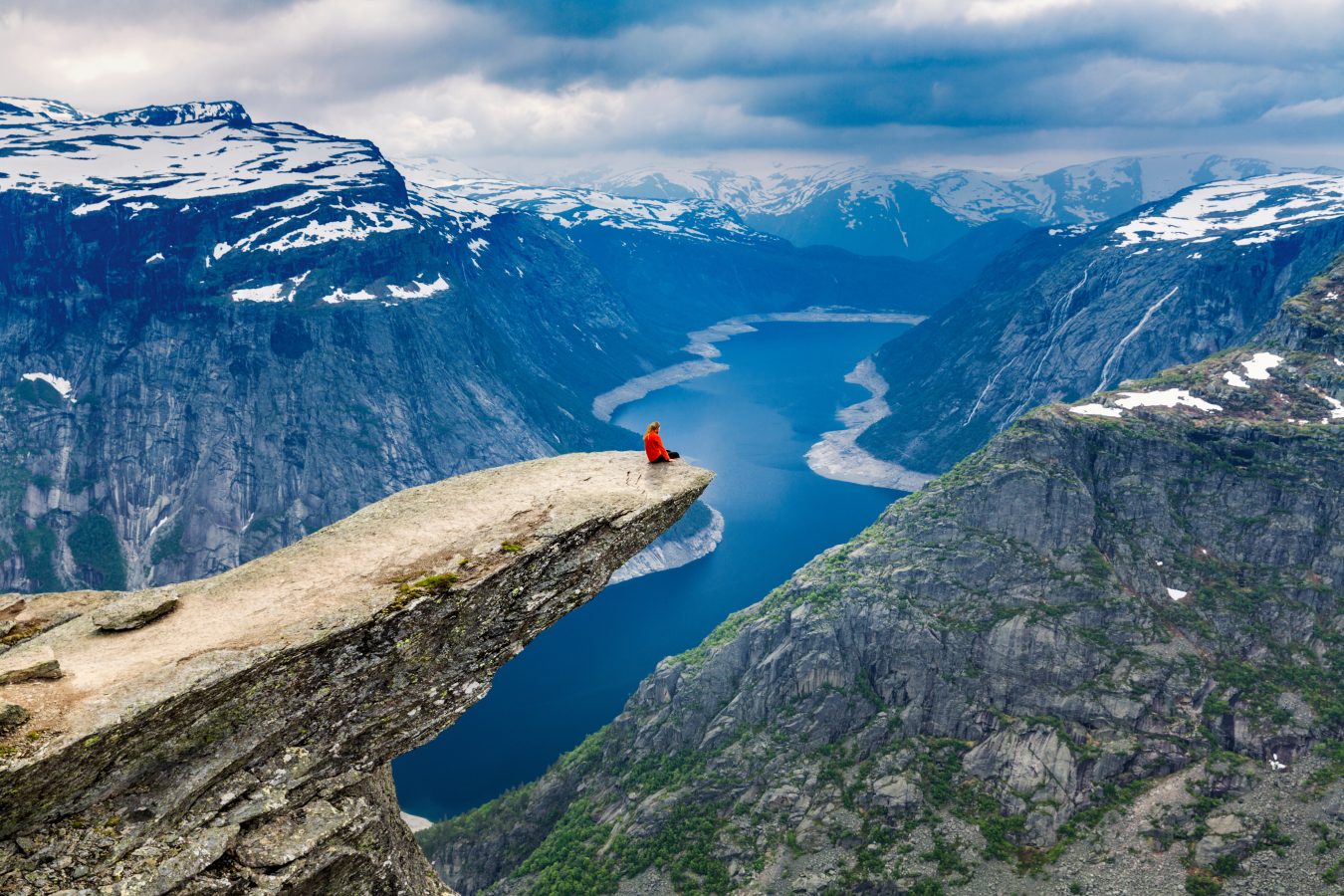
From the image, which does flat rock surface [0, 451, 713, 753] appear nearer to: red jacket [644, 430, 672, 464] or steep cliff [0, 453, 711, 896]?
steep cliff [0, 453, 711, 896]

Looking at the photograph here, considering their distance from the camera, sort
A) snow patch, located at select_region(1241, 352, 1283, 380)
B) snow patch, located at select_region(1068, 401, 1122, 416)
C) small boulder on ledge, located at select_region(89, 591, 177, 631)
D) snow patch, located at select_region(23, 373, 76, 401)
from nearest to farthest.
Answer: small boulder on ledge, located at select_region(89, 591, 177, 631), snow patch, located at select_region(1068, 401, 1122, 416), snow patch, located at select_region(1241, 352, 1283, 380), snow patch, located at select_region(23, 373, 76, 401)

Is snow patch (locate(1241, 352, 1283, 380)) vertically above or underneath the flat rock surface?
underneath

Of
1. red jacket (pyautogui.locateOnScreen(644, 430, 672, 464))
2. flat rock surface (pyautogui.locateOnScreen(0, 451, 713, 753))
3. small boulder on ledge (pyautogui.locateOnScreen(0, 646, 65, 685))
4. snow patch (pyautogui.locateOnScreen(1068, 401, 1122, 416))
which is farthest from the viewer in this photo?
snow patch (pyautogui.locateOnScreen(1068, 401, 1122, 416))

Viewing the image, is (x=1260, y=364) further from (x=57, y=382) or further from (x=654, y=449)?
(x=57, y=382)

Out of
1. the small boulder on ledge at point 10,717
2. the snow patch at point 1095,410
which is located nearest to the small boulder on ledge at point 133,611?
the small boulder on ledge at point 10,717

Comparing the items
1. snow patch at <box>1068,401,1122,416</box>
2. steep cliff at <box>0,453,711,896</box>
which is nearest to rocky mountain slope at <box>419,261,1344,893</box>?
snow patch at <box>1068,401,1122,416</box>

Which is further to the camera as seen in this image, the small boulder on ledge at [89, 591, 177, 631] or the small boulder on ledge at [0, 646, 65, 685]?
the small boulder on ledge at [89, 591, 177, 631]

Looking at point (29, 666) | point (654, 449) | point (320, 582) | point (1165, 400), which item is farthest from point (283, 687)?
point (1165, 400)
